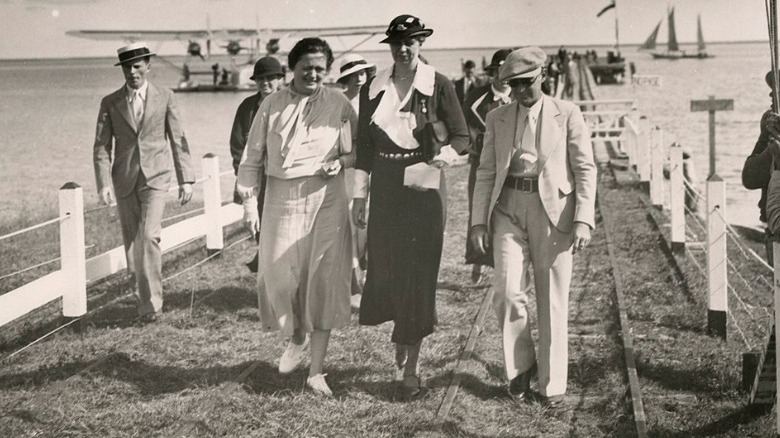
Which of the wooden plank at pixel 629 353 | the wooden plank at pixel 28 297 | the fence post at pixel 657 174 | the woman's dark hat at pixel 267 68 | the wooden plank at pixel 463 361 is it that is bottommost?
the wooden plank at pixel 463 361

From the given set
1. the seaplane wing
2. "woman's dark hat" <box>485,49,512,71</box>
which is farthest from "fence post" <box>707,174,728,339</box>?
the seaplane wing

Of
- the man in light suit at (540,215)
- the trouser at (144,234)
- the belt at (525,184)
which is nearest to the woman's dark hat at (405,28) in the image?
the man in light suit at (540,215)

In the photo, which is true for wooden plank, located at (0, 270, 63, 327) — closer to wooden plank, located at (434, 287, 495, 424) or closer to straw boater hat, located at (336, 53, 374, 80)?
straw boater hat, located at (336, 53, 374, 80)

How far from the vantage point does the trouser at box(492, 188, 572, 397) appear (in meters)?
5.30

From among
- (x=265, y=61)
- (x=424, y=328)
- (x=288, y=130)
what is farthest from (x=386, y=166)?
(x=265, y=61)

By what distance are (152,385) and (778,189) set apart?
3.79m

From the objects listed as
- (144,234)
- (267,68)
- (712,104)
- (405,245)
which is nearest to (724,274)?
(405,245)

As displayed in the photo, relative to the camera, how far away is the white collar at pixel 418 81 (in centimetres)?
548

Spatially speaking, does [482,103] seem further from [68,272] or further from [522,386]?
[68,272]

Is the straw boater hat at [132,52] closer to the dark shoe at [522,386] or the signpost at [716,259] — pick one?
the dark shoe at [522,386]

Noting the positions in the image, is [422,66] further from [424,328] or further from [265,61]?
[265,61]

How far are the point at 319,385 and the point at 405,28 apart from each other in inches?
83.3

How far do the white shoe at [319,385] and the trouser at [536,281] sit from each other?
1055mm

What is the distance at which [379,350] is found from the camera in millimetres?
6516
